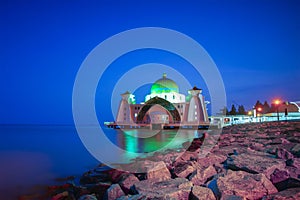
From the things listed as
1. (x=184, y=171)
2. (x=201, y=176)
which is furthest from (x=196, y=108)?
(x=201, y=176)

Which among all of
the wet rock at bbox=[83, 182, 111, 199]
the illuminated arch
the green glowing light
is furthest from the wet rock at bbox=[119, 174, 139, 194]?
the green glowing light

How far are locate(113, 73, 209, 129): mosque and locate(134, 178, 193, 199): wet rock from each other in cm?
4139

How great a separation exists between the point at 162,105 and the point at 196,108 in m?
7.74

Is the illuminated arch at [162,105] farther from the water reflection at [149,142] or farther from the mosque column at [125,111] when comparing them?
the water reflection at [149,142]

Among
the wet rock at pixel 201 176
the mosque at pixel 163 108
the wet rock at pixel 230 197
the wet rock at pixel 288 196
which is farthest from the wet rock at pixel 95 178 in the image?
the mosque at pixel 163 108

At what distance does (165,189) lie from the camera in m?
3.31

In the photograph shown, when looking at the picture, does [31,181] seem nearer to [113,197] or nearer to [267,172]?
[113,197]

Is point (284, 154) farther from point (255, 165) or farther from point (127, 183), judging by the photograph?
point (127, 183)

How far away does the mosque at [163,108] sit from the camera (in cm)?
4753

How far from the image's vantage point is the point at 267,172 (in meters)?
3.68

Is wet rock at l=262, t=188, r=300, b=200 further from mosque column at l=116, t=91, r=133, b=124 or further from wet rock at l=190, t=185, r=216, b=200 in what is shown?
mosque column at l=116, t=91, r=133, b=124

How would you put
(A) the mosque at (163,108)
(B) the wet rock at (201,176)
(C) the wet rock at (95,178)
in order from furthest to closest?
(A) the mosque at (163,108), (C) the wet rock at (95,178), (B) the wet rock at (201,176)

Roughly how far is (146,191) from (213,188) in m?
1.03

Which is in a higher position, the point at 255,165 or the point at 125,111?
the point at 125,111
